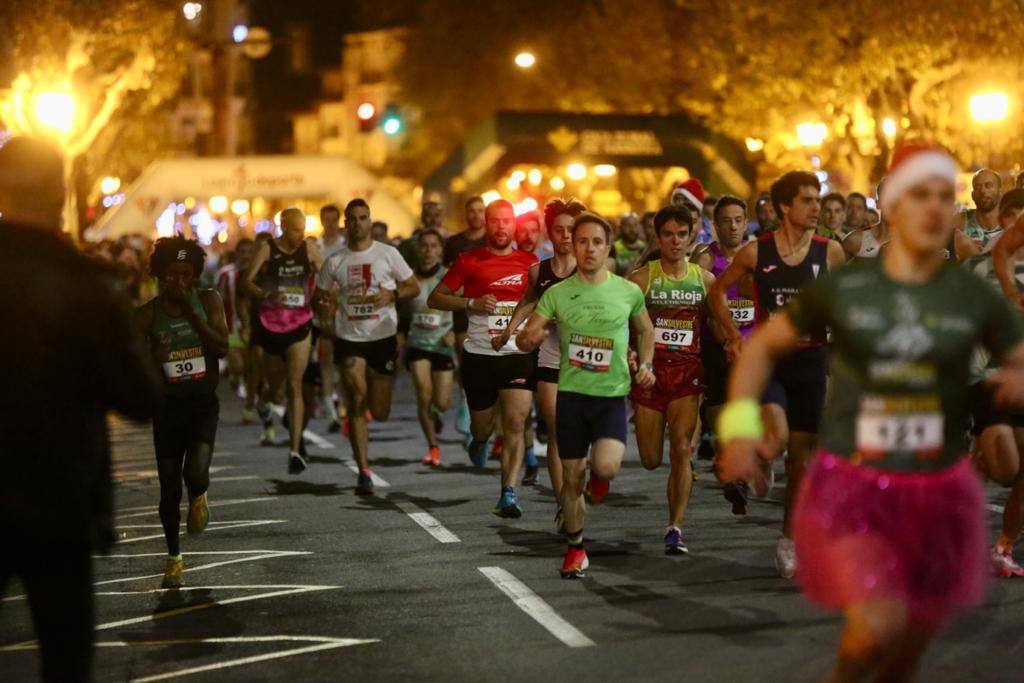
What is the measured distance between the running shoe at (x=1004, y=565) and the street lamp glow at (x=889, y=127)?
33301mm

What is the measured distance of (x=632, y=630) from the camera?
7.89 metres

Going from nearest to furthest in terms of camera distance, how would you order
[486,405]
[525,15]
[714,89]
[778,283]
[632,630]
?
[632,630]
[778,283]
[486,405]
[714,89]
[525,15]

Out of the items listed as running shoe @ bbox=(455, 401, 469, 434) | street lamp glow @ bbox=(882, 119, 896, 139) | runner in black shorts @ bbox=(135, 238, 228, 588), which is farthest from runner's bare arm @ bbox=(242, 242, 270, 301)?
street lamp glow @ bbox=(882, 119, 896, 139)

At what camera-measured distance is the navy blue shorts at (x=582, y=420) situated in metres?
9.55

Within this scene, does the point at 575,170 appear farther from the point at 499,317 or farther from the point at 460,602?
the point at 460,602

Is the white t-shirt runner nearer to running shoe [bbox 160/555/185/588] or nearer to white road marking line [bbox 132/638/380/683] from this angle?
running shoe [bbox 160/555/185/588]

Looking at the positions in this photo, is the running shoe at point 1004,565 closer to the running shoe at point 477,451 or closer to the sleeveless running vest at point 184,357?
the sleeveless running vest at point 184,357

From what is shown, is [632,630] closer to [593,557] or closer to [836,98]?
[593,557]

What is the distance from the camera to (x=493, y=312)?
12.3 meters

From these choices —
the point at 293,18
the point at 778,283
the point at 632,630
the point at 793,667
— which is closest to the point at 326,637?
the point at 632,630

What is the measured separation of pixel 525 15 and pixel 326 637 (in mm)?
52375

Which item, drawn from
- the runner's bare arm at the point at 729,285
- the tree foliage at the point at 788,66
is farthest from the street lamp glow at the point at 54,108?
the runner's bare arm at the point at 729,285

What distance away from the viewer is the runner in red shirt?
1222 cm

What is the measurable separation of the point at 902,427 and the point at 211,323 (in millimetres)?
5322
